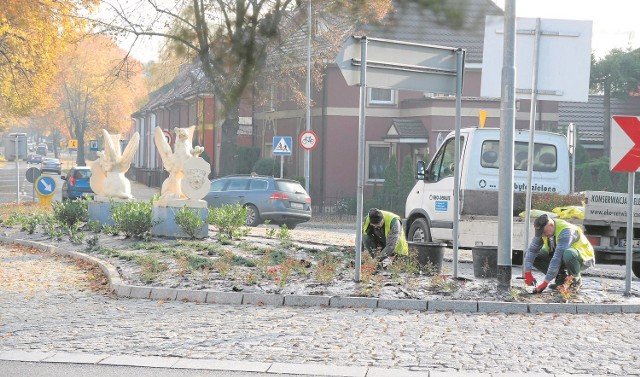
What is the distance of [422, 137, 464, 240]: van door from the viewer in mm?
18188

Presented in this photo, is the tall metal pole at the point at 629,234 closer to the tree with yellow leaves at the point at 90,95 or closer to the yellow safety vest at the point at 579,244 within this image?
the yellow safety vest at the point at 579,244

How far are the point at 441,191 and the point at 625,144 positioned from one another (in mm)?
5954

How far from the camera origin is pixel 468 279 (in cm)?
1346

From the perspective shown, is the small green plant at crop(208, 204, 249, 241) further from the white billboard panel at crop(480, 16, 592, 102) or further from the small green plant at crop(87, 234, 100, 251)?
the white billboard panel at crop(480, 16, 592, 102)

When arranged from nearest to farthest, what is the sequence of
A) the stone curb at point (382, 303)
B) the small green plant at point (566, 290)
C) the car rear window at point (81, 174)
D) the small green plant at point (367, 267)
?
the stone curb at point (382, 303) → the small green plant at point (566, 290) → the small green plant at point (367, 267) → the car rear window at point (81, 174)

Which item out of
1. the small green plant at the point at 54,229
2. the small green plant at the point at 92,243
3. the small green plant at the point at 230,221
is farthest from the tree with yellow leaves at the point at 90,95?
the small green plant at the point at 92,243

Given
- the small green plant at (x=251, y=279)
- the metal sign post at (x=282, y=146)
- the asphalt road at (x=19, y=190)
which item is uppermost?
the metal sign post at (x=282, y=146)

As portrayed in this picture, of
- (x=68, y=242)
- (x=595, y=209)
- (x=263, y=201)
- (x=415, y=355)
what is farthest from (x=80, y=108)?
(x=415, y=355)

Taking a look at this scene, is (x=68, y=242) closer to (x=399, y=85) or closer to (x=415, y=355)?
(x=399, y=85)

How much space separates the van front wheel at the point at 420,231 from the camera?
18734mm

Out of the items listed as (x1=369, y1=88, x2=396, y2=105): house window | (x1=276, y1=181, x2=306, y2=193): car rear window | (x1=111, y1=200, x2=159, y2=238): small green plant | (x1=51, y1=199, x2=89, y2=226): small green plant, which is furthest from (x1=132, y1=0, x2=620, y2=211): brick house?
(x1=111, y1=200, x2=159, y2=238): small green plant

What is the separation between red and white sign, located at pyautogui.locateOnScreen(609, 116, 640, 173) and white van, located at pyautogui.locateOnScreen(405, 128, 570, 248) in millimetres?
4431

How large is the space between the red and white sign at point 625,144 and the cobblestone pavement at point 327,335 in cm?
207

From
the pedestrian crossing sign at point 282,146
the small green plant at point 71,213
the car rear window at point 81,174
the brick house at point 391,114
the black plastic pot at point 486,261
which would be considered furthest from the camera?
the car rear window at point 81,174
